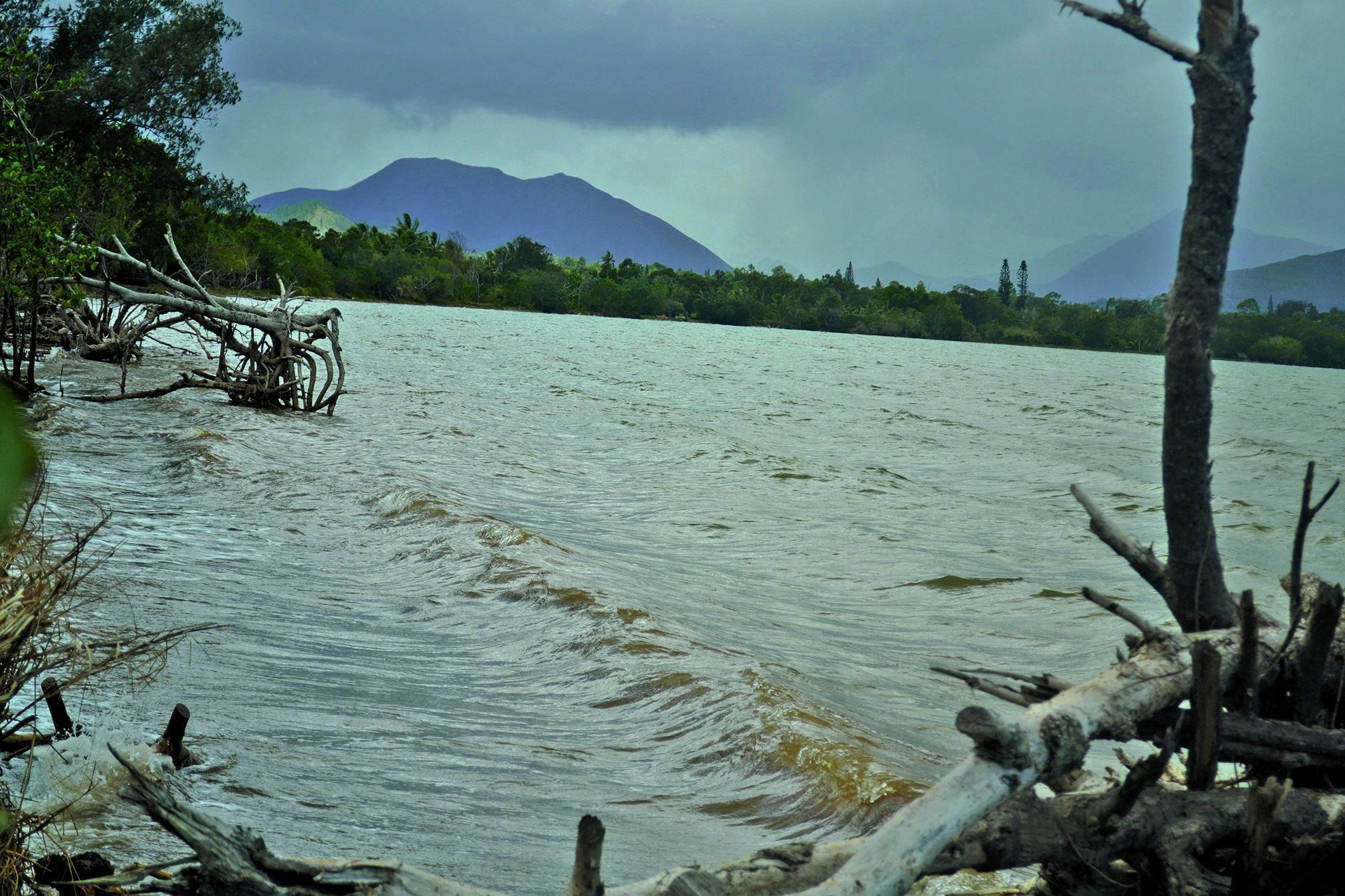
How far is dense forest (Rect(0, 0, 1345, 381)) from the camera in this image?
13.6 metres

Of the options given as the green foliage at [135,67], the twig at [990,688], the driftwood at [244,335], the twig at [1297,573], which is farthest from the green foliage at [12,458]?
the green foliage at [135,67]

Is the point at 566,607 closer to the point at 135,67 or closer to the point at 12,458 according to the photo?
the point at 12,458

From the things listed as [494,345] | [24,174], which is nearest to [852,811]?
[24,174]

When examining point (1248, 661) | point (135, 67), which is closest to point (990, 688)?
point (1248, 661)

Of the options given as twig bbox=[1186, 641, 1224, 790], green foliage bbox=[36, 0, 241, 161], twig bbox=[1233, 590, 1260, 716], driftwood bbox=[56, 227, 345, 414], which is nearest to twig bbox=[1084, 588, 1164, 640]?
twig bbox=[1186, 641, 1224, 790]

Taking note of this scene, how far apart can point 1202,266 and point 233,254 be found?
174ft

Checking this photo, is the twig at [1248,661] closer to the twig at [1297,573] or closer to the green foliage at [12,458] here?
the twig at [1297,573]

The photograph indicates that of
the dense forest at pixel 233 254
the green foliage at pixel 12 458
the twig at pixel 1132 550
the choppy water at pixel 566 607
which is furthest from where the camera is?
the dense forest at pixel 233 254

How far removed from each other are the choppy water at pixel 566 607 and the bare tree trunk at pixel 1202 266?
199 cm

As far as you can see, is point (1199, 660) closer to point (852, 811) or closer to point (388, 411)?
point (852, 811)

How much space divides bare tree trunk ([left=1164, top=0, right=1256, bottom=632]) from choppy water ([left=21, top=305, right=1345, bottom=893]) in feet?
6.53

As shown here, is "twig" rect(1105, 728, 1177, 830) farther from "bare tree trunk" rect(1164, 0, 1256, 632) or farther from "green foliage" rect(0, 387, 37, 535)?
"green foliage" rect(0, 387, 37, 535)

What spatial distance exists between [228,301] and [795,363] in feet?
130

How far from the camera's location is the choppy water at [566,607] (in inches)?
166
